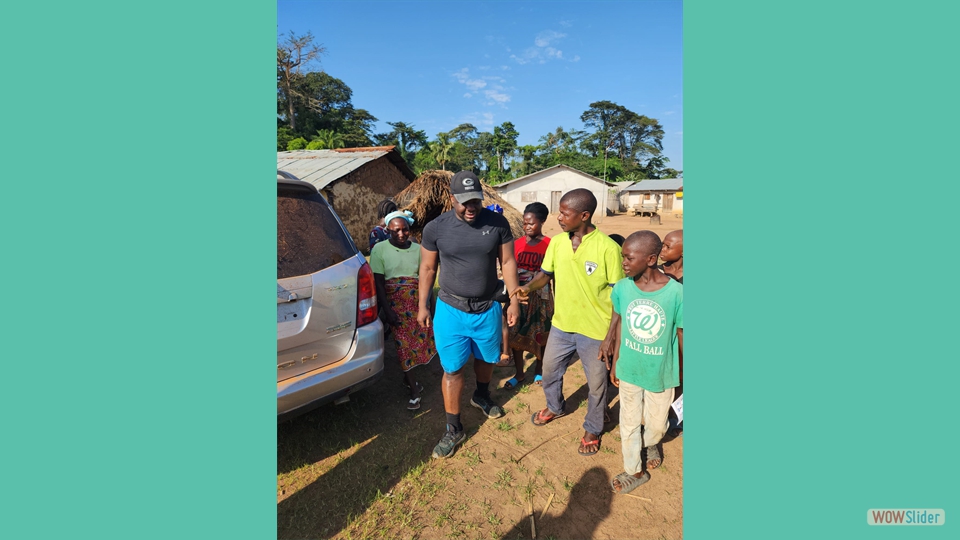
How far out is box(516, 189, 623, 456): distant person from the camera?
2.77 metres

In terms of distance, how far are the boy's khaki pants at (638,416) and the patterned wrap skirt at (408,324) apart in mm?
1708

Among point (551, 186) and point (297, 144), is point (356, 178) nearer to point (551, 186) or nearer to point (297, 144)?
point (297, 144)

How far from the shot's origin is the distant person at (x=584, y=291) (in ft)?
9.08

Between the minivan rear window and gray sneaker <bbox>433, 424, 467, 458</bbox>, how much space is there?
145 cm

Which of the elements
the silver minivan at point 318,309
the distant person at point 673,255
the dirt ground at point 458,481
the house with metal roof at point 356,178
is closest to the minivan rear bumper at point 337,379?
the silver minivan at point 318,309

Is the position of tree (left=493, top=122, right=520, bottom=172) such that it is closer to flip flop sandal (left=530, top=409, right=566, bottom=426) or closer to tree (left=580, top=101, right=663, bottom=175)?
tree (left=580, top=101, right=663, bottom=175)

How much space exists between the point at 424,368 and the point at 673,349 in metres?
2.78

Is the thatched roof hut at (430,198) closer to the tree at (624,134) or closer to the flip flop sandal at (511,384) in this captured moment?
the flip flop sandal at (511,384)

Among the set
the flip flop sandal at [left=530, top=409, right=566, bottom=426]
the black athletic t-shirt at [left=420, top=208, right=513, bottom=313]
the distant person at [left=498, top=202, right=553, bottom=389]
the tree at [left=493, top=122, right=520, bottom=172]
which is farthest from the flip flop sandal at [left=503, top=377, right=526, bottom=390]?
the tree at [left=493, top=122, right=520, bottom=172]

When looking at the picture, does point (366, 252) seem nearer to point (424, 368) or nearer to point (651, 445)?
point (424, 368)

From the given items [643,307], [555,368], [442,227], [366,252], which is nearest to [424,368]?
[555,368]

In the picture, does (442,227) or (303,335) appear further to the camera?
(442,227)

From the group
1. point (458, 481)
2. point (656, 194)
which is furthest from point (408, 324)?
point (656, 194)

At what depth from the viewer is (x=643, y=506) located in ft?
8.07
